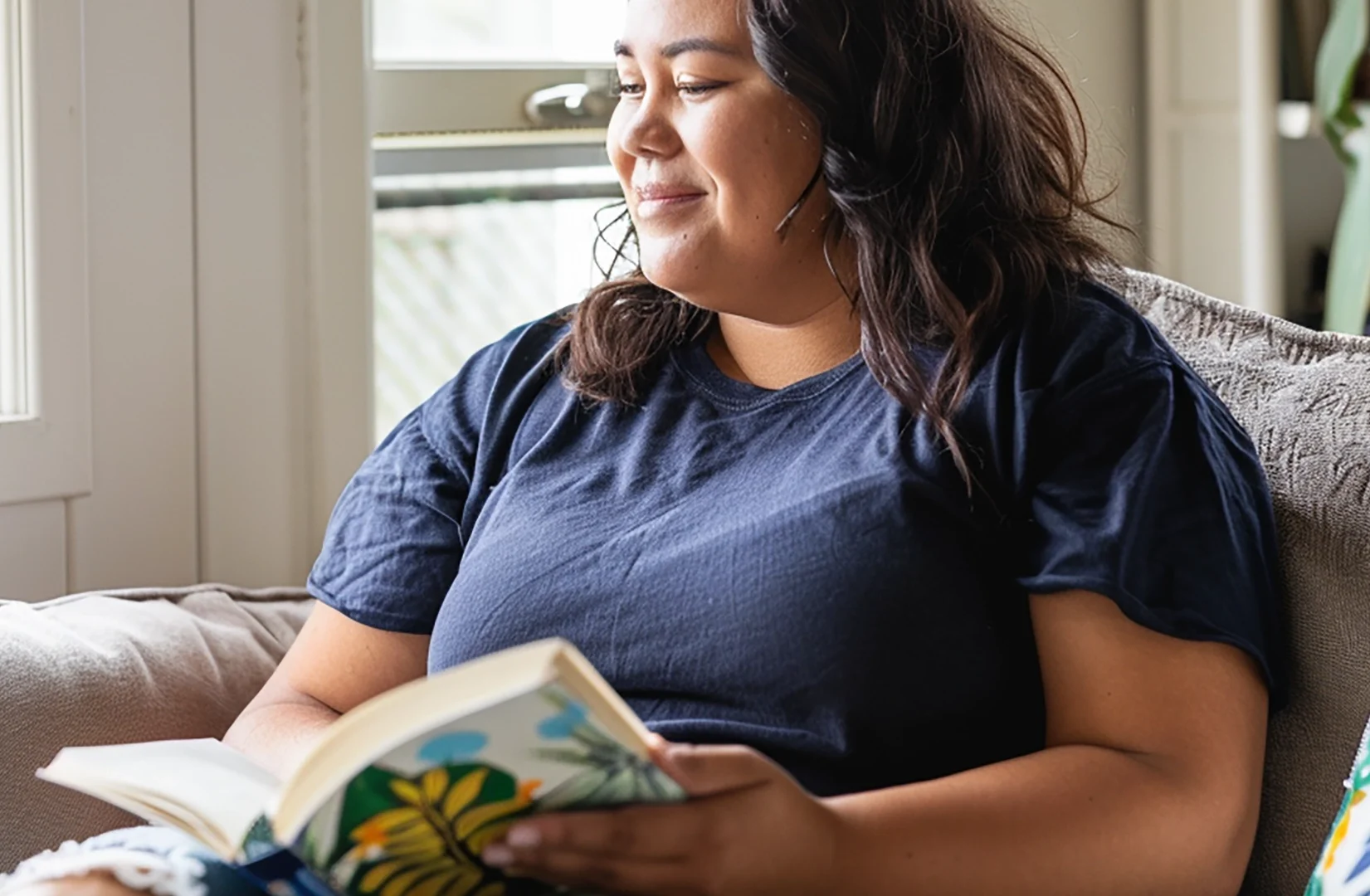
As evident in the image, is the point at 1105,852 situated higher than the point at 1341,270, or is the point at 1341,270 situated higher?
the point at 1341,270

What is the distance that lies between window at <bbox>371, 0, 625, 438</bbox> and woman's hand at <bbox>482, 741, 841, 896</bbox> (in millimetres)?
1178

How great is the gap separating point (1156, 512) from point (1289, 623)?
0.53ft

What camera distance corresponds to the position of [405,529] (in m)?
1.29

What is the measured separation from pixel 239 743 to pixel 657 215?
0.50 meters

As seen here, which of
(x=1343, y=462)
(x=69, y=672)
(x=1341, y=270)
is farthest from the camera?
(x=1341, y=270)

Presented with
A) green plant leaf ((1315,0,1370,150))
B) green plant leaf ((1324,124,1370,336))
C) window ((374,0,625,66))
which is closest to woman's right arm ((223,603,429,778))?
window ((374,0,625,66))

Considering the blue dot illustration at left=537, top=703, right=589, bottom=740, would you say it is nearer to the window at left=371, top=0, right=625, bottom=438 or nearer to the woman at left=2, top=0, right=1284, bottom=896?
the woman at left=2, top=0, right=1284, bottom=896

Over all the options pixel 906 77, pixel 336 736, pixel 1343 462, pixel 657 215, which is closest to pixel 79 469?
pixel 657 215

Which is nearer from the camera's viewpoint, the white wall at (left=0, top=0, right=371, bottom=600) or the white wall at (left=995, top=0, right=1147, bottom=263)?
the white wall at (left=0, top=0, right=371, bottom=600)

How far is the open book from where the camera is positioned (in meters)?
0.65

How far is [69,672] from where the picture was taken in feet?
4.07

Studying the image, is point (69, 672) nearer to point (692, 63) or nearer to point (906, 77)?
point (692, 63)

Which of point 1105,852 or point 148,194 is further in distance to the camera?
point 148,194

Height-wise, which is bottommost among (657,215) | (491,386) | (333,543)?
(333,543)
